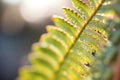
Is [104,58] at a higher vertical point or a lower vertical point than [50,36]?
lower

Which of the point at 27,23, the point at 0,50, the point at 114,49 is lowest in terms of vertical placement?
the point at 114,49

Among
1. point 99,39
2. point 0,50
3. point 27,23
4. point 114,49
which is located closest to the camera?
point 114,49

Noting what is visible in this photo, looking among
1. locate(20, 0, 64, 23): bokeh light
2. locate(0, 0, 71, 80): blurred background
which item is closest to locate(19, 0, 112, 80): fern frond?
locate(0, 0, 71, 80): blurred background

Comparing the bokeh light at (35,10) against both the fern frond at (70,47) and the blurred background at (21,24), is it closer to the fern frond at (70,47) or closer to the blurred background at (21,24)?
the blurred background at (21,24)

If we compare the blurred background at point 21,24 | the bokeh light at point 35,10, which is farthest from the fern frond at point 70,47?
the bokeh light at point 35,10

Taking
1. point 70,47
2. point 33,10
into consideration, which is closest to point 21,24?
point 33,10

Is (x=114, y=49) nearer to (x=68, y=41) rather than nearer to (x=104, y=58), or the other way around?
(x=104, y=58)

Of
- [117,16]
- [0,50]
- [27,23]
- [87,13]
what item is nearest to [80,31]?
[87,13]
